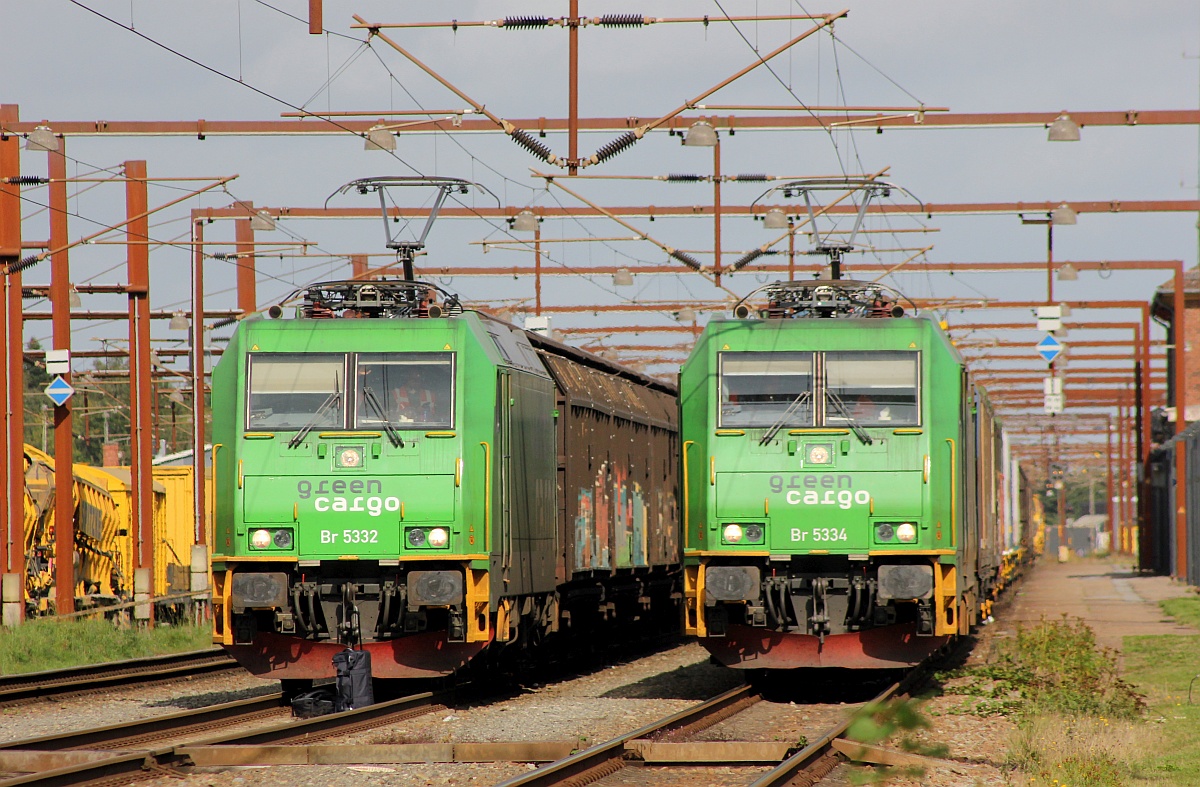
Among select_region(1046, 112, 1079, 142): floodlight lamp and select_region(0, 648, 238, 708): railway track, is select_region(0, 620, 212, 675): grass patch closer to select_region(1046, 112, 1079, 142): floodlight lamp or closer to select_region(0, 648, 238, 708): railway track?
select_region(0, 648, 238, 708): railway track

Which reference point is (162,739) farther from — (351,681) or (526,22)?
(526,22)

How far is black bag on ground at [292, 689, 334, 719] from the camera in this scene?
48.0 feet

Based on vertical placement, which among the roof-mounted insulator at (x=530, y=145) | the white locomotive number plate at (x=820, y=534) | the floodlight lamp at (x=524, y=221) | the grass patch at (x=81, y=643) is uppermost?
the floodlight lamp at (x=524, y=221)

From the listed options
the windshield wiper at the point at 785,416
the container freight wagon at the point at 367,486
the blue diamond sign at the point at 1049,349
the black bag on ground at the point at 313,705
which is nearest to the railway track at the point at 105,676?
the container freight wagon at the point at 367,486

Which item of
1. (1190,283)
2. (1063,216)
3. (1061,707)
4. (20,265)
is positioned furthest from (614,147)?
(1190,283)

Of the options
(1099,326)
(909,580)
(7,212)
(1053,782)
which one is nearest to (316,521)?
(909,580)

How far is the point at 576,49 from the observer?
16312mm

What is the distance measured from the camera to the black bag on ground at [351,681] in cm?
1457

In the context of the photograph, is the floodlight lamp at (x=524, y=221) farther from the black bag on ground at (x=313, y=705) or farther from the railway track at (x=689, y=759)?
the railway track at (x=689, y=759)

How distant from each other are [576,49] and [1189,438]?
2914 centimetres

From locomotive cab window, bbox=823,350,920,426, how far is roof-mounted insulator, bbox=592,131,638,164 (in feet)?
11.4

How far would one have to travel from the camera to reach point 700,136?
2102cm

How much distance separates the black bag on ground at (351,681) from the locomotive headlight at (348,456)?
1.73 meters

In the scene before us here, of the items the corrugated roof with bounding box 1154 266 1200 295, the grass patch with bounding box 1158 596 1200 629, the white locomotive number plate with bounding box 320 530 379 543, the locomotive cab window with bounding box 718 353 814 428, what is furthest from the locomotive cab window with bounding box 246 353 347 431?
the corrugated roof with bounding box 1154 266 1200 295
